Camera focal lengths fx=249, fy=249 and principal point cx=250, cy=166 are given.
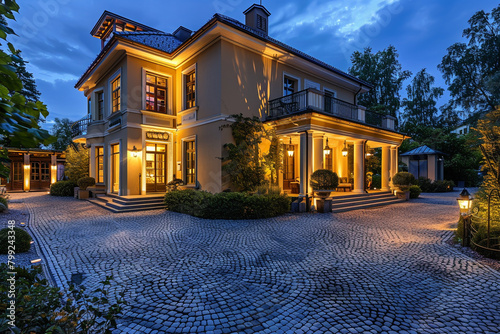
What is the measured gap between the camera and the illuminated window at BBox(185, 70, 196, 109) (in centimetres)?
1169

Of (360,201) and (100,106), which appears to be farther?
(100,106)

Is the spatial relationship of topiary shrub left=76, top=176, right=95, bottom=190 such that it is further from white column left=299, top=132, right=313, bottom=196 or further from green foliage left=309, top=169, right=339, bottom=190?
green foliage left=309, top=169, right=339, bottom=190

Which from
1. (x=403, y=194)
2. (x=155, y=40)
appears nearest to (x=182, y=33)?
(x=155, y=40)

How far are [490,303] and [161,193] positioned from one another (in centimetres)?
1133

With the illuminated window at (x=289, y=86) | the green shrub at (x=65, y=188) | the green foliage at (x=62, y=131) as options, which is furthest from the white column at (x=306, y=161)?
the green foliage at (x=62, y=131)

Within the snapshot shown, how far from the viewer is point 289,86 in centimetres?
1284

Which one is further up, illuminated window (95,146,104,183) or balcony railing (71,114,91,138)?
balcony railing (71,114,91,138)

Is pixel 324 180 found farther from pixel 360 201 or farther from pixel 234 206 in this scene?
pixel 234 206

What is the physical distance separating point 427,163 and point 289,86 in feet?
50.4

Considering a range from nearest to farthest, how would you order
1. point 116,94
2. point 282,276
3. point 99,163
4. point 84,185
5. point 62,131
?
point 282,276
point 116,94
point 84,185
point 99,163
point 62,131

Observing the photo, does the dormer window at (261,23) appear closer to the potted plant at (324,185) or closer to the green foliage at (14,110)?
the potted plant at (324,185)

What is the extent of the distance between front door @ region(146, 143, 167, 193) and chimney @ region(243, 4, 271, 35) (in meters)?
8.21

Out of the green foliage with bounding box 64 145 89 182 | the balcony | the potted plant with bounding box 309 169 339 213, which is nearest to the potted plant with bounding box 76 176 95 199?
the green foliage with bounding box 64 145 89 182

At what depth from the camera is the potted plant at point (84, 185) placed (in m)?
13.0
